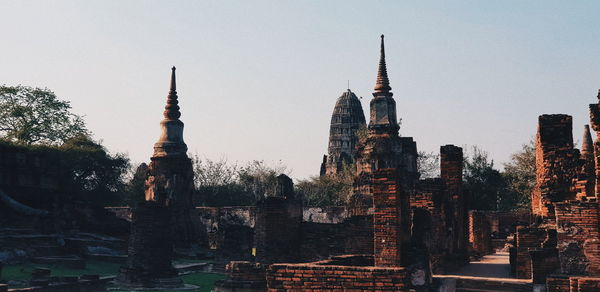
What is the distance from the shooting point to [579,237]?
11438 millimetres

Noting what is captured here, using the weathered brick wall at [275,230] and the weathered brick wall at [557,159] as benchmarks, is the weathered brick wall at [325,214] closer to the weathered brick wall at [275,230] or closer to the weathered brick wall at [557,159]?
the weathered brick wall at [275,230]

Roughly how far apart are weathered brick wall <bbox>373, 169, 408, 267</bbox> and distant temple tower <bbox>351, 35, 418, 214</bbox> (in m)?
17.6

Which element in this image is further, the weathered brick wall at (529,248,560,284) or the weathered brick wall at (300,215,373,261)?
the weathered brick wall at (300,215,373,261)

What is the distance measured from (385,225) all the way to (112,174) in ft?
119

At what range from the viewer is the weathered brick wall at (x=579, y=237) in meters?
11.3

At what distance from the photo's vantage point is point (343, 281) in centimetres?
877

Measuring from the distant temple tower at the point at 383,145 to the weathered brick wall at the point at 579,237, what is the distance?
55.1 ft

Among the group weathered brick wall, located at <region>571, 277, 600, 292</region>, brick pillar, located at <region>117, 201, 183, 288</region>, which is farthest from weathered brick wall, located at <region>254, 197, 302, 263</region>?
weathered brick wall, located at <region>571, 277, 600, 292</region>

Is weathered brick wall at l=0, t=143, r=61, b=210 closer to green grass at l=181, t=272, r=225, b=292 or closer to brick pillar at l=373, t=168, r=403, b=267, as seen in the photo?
green grass at l=181, t=272, r=225, b=292

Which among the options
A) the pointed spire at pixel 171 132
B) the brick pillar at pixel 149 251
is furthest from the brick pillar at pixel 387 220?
the pointed spire at pixel 171 132

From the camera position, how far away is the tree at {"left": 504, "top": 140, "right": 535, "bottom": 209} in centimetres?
4138

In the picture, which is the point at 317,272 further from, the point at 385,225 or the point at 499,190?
the point at 499,190

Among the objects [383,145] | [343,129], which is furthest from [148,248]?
[343,129]

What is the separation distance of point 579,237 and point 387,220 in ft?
11.4
